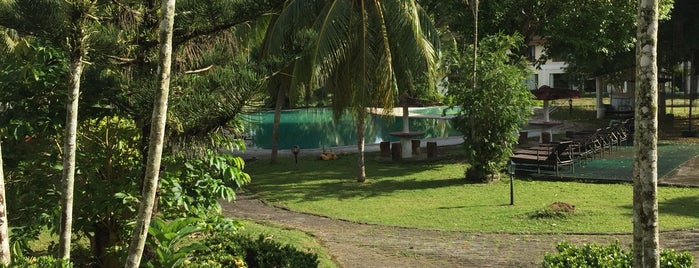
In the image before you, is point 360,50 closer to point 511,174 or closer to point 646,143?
point 511,174

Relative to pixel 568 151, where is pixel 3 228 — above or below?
above

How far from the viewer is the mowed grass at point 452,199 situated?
430 inches

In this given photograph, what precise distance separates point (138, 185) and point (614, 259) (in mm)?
4671

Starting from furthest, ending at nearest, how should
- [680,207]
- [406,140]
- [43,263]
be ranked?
[406,140], [680,207], [43,263]

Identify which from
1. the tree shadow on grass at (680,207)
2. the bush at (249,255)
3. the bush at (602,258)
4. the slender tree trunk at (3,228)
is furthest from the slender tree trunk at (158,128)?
the tree shadow on grass at (680,207)

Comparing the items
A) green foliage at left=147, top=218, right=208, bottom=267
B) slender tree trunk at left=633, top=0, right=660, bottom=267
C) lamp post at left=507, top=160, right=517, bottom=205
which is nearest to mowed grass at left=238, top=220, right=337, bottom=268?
green foliage at left=147, top=218, right=208, bottom=267

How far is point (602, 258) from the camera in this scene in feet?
20.8

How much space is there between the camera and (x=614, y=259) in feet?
20.6

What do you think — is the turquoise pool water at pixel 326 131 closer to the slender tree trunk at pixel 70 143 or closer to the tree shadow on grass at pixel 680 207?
the tree shadow on grass at pixel 680 207

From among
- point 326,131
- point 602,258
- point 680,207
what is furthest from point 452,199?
point 326,131

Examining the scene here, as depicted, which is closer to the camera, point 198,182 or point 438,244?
point 198,182

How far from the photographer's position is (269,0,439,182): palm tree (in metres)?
14.1

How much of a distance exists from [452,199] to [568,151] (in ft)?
15.1

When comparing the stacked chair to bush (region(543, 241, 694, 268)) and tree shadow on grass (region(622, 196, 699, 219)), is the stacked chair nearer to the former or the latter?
tree shadow on grass (region(622, 196, 699, 219))
